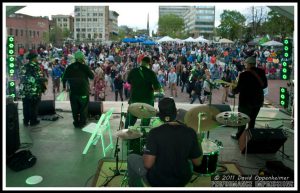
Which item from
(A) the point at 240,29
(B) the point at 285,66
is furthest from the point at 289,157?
(A) the point at 240,29

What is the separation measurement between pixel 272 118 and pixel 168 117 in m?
6.75

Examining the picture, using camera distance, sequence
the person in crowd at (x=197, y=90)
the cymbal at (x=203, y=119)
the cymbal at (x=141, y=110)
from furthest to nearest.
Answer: the person in crowd at (x=197, y=90)
the cymbal at (x=141, y=110)
the cymbal at (x=203, y=119)

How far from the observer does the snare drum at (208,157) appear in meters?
4.54

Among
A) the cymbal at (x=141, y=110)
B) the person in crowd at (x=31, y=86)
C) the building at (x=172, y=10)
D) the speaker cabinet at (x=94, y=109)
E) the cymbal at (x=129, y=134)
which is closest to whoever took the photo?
the cymbal at (x=129, y=134)

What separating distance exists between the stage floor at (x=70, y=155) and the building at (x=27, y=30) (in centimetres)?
4120

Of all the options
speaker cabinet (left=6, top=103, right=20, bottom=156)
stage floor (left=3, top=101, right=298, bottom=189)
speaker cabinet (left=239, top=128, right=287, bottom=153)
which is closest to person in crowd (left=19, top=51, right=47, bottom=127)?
stage floor (left=3, top=101, right=298, bottom=189)

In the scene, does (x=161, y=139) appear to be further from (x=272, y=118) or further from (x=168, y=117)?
(x=272, y=118)

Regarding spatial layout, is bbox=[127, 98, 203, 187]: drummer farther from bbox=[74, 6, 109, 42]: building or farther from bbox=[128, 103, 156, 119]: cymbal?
bbox=[74, 6, 109, 42]: building

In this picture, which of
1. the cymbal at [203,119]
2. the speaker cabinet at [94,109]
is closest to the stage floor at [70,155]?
the speaker cabinet at [94,109]

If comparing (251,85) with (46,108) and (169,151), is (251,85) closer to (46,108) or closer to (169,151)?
(169,151)

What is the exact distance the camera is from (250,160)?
5.82 meters

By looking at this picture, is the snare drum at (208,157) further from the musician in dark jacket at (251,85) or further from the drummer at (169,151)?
the musician in dark jacket at (251,85)

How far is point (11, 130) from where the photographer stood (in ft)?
19.0

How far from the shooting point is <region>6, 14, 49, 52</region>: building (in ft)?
155
